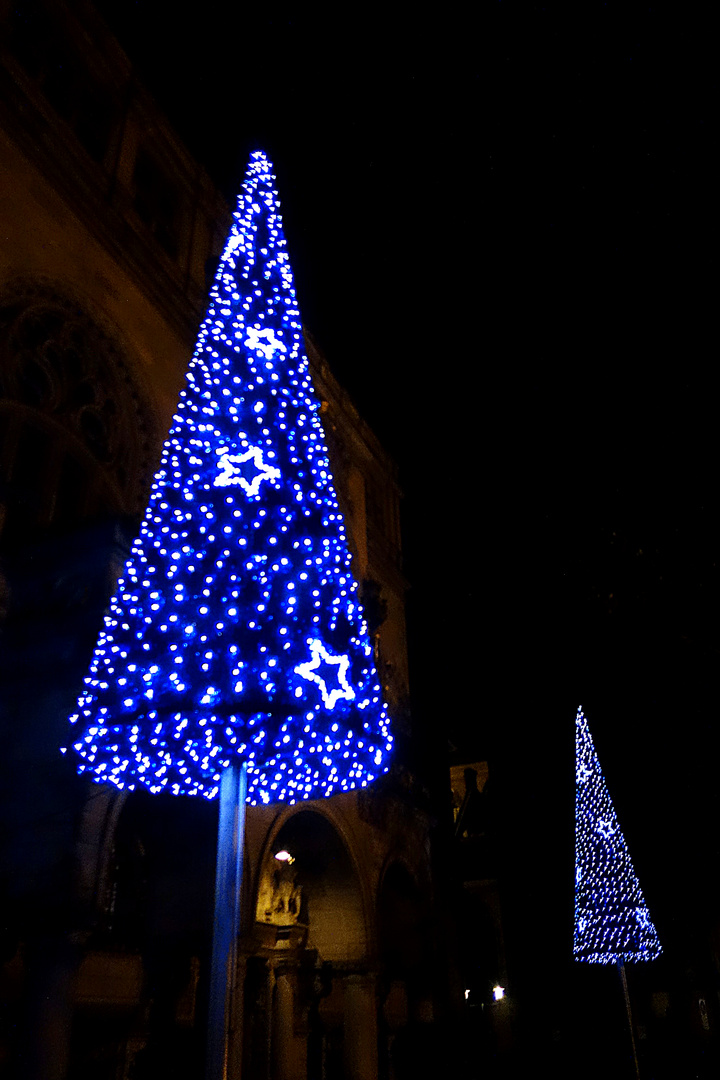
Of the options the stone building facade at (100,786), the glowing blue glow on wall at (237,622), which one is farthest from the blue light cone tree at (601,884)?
the glowing blue glow on wall at (237,622)

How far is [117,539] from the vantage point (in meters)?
8.30

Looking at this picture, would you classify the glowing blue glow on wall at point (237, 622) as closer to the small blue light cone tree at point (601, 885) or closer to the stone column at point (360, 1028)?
the stone column at point (360, 1028)

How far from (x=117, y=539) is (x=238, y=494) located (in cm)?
296

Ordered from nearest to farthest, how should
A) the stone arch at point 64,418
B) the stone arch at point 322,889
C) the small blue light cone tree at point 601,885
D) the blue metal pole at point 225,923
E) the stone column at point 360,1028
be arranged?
1. the blue metal pole at point 225,923
2. the stone arch at point 64,418
3. the stone column at point 360,1028
4. the stone arch at point 322,889
5. the small blue light cone tree at point 601,885

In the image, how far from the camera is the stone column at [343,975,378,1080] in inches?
494

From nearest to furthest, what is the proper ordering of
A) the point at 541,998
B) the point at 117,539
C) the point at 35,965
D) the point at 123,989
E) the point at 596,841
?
the point at 35,965
the point at 117,539
the point at 123,989
the point at 596,841
the point at 541,998

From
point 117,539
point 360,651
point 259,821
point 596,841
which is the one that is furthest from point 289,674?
point 596,841

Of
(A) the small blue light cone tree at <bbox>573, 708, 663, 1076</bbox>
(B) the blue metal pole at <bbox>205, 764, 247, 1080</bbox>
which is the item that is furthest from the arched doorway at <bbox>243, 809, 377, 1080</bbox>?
(B) the blue metal pole at <bbox>205, 764, 247, 1080</bbox>

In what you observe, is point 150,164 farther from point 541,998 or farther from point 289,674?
point 541,998

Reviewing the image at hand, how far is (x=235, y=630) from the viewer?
5.45 meters

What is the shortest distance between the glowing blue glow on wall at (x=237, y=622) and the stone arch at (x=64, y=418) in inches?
179

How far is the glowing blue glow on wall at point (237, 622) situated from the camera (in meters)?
5.39

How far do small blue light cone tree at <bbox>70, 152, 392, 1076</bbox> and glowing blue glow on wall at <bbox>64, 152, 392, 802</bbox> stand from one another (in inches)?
0.4

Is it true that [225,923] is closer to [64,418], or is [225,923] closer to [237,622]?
[237,622]
